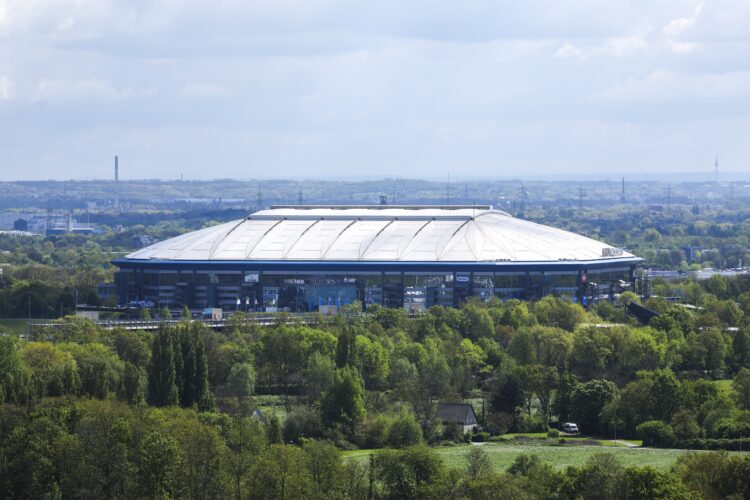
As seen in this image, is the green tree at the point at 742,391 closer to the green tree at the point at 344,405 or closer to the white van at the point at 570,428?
the white van at the point at 570,428

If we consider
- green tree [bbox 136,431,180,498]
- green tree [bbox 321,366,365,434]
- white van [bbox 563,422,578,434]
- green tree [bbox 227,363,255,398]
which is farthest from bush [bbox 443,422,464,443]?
green tree [bbox 136,431,180,498]

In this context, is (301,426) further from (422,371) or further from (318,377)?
(422,371)

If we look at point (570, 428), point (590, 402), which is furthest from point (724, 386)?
point (570, 428)

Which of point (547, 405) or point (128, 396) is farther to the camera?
point (547, 405)

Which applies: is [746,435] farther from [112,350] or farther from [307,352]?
[112,350]

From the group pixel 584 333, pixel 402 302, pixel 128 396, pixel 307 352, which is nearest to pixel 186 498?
pixel 128 396

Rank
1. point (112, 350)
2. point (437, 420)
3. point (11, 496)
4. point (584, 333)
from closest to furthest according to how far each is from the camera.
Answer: point (11, 496), point (437, 420), point (112, 350), point (584, 333)
